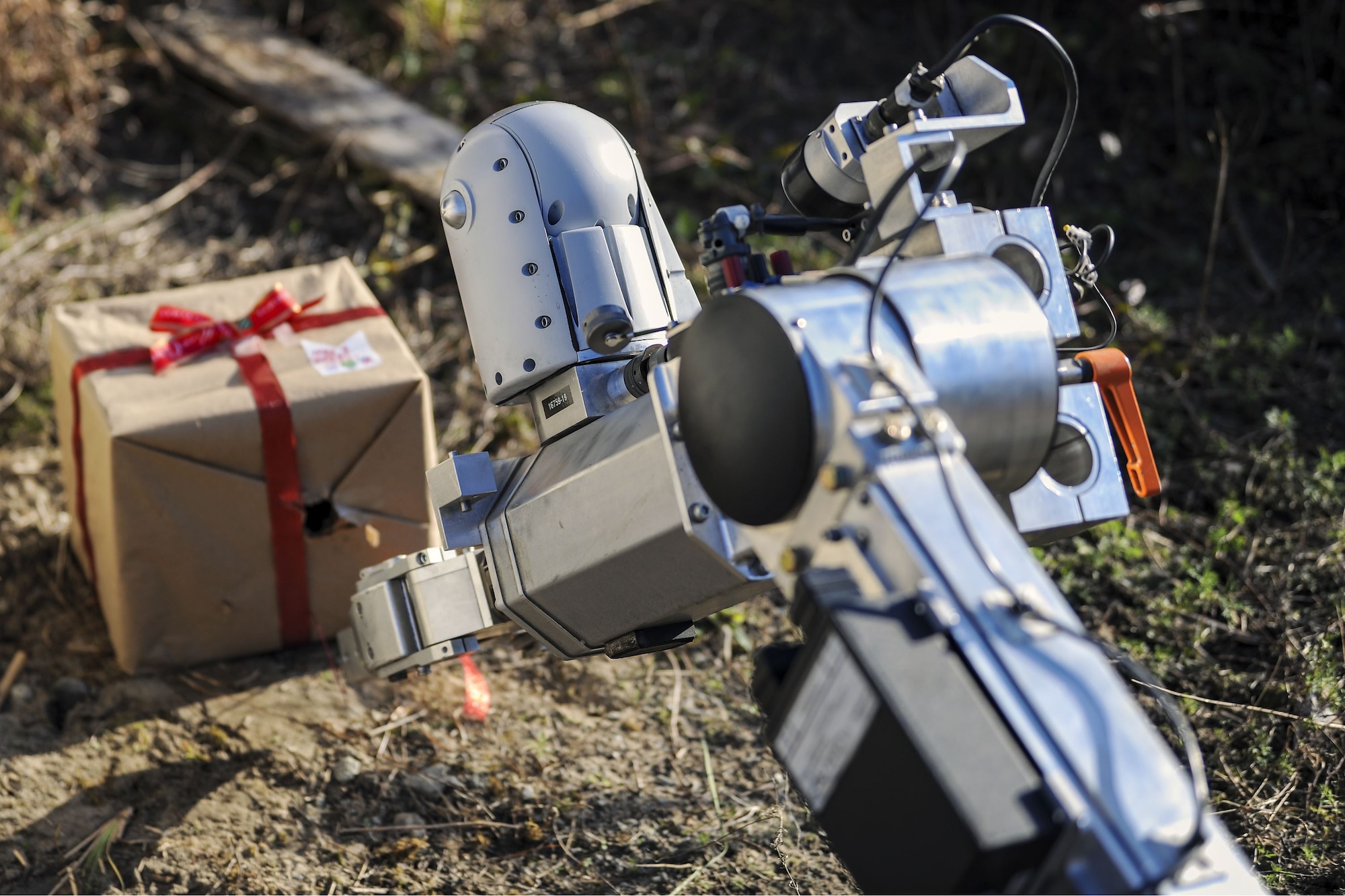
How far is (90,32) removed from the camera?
3480 millimetres

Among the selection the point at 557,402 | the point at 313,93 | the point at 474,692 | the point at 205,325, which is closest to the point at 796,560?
the point at 557,402

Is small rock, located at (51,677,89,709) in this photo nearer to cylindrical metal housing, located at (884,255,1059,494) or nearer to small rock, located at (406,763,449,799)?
small rock, located at (406,763,449,799)

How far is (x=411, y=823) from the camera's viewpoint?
1846 millimetres

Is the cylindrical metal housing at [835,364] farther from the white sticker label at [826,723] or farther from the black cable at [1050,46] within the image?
the black cable at [1050,46]

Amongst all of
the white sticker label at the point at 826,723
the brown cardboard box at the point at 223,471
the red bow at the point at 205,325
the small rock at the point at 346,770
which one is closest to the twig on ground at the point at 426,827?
the small rock at the point at 346,770

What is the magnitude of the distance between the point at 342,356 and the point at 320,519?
33 centimetres

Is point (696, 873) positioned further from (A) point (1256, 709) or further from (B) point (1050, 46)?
(B) point (1050, 46)

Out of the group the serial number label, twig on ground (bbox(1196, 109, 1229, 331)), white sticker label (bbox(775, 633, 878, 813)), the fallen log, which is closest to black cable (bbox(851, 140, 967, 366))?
white sticker label (bbox(775, 633, 878, 813))

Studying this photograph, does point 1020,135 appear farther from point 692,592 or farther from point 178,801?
point 178,801

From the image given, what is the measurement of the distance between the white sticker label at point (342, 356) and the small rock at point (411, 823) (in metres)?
0.79

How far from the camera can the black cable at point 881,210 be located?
1131 millimetres

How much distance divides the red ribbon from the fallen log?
89 cm

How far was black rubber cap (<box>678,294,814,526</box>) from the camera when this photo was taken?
989 millimetres

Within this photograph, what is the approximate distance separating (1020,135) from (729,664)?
76.5 inches
